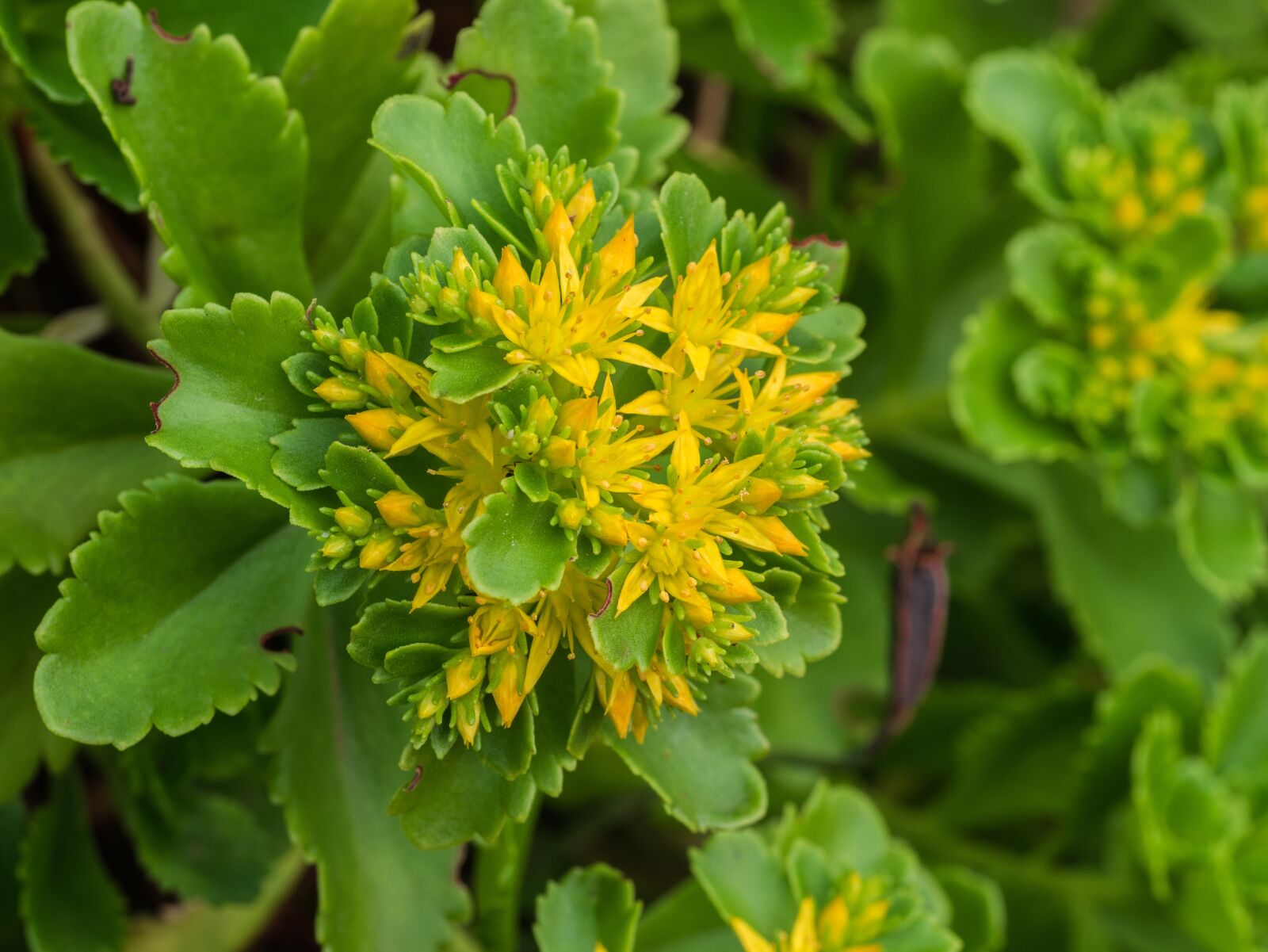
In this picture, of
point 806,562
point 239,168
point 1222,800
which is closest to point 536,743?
point 806,562

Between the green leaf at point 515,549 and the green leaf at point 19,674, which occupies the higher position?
the green leaf at point 515,549

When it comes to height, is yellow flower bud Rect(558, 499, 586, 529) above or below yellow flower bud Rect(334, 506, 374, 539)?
above

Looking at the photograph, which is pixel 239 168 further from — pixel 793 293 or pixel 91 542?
pixel 793 293

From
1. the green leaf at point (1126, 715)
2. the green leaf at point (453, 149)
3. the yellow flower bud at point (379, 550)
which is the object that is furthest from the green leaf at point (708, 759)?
the green leaf at point (1126, 715)

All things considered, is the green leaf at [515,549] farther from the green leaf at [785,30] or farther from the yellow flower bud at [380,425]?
the green leaf at [785,30]

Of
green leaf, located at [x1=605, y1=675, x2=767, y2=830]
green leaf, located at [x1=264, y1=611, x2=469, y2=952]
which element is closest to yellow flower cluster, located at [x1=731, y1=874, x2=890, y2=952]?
green leaf, located at [x1=605, y1=675, x2=767, y2=830]

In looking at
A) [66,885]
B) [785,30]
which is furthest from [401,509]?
[785,30]

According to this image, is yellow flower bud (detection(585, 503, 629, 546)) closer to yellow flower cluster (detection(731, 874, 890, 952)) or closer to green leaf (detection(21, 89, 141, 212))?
yellow flower cluster (detection(731, 874, 890, 952))
